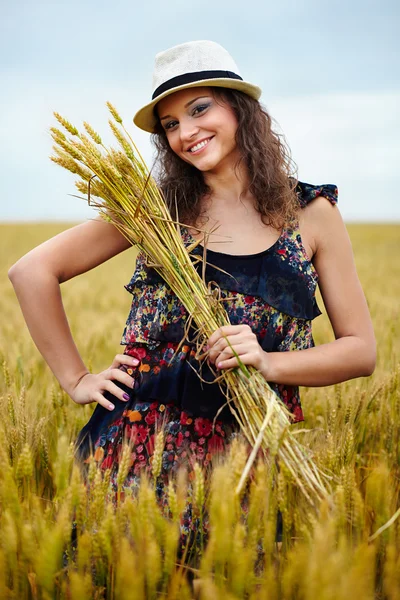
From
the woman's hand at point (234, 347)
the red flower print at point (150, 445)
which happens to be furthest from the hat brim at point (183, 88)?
the red flower print at point (150, 445)

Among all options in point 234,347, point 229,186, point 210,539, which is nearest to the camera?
point 210,539

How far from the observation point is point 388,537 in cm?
118

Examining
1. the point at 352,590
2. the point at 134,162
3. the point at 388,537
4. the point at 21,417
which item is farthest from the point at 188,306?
the point at 352,590

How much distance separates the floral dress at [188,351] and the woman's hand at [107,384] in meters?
0.05

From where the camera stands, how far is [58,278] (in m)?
1.80

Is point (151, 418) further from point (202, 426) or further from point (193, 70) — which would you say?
point (193, 70)

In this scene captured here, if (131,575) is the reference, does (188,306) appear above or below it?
above

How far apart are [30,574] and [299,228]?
1112 millimetres

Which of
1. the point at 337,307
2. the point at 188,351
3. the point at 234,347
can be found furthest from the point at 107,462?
the point at 337,307

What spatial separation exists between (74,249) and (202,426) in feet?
2.08

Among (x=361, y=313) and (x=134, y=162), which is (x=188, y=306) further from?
(x=361, y=313)

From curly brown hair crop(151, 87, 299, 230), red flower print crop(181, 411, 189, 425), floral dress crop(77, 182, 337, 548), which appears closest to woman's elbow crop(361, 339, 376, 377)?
floral dress crop(77, 182, 337, 548)

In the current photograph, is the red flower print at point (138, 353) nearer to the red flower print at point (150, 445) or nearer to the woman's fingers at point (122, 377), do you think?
the woman's fingers at point (122, 377)

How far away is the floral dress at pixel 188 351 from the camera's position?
1593 millimetres
